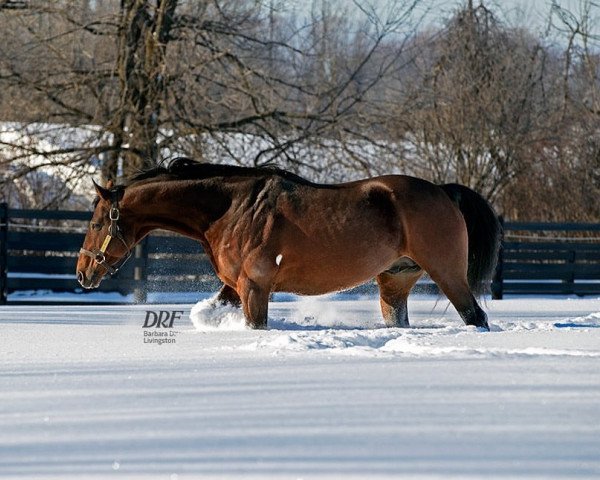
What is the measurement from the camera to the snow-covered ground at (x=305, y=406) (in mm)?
3525

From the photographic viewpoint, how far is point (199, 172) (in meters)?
8.70

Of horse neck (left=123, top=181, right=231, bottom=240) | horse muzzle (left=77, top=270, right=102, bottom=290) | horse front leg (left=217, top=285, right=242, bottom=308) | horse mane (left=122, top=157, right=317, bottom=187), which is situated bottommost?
horse front leg (left=217, top=285, right=242, bottom=308)

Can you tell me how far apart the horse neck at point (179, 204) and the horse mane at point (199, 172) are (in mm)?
126

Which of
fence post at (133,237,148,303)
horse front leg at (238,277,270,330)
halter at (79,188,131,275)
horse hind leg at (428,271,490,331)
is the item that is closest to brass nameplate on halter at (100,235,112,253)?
halter at (79,188,131,275)

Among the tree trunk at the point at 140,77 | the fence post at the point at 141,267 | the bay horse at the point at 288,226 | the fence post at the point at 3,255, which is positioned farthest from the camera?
the tree trunk at the point at 140,77

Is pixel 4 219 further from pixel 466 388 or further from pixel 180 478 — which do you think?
pixel 180 478

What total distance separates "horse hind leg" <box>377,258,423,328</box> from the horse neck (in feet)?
4.94

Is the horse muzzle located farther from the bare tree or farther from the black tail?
the bare tree

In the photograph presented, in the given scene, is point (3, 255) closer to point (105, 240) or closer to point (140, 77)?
point (140, 77)

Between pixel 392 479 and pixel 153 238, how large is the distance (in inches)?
493

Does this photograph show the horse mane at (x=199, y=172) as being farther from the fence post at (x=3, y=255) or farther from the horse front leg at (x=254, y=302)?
the fence post at (x=3, y=255)

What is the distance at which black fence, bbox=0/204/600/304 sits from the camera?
569 inches

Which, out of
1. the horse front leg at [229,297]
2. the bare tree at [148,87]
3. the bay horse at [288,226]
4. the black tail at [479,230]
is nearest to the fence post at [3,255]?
the bare tree at [148,87]

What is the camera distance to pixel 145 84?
1741 cm
